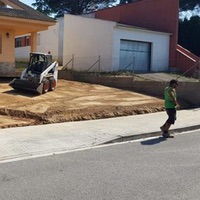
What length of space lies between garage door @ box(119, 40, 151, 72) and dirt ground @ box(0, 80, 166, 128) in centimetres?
717

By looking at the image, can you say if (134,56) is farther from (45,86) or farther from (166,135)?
(166,135)

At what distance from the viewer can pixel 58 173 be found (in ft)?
23.8

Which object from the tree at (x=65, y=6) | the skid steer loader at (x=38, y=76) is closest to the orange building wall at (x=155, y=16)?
the skid steer loader at (x=38, y=76)

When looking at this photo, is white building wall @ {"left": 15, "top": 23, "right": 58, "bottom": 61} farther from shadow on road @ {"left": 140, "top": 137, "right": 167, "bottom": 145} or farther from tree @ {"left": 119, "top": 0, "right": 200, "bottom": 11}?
shadow on road @ {"left": 140, "top": 137, "right": 167, "bottom": 145}

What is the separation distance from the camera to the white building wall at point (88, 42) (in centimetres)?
2853

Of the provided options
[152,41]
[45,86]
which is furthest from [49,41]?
[45,86]

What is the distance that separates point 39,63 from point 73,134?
30.7ft

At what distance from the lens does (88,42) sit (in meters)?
30.0

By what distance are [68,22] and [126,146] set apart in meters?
22.3

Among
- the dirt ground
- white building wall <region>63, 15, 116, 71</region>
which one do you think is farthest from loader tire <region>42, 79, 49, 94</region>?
white building wall <region>63, 15, 116, 71</region>

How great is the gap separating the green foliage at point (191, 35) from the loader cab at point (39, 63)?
21.0 meters

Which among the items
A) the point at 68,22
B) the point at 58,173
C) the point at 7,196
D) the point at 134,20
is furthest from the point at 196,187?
the point at 134,20

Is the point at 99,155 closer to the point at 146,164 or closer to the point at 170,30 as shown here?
the point at 146,164

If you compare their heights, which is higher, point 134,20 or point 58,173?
point 134,20
